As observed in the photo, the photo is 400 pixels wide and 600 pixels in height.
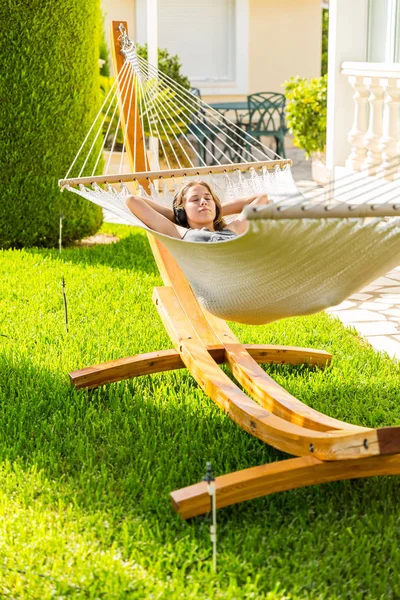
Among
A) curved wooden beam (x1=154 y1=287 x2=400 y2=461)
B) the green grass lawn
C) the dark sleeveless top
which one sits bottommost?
the green grass lawn

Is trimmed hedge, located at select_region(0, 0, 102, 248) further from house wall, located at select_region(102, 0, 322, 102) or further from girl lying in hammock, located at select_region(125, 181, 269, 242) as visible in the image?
house wall, located at select_region(102, 0, 322, 102)

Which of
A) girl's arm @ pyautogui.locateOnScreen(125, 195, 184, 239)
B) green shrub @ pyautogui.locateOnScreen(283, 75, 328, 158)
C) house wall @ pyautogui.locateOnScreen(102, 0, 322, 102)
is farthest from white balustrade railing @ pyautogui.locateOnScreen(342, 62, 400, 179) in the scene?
house wall @ pyautogui.locateOnScreen(102, 0, 322, 102)

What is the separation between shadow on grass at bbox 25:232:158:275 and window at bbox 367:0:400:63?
2.50 m

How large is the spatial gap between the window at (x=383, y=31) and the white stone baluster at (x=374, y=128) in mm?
270

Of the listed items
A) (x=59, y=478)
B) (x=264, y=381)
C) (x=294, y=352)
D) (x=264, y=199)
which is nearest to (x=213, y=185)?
(x=264, y=199)

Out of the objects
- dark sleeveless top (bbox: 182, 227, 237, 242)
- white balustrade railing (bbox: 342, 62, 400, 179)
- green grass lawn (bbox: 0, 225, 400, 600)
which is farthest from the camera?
white balustrade railing (bbox: 342, 62, 400, 179)

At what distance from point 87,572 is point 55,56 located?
432 centimetres

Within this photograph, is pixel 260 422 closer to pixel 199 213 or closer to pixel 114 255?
pixel 199 213

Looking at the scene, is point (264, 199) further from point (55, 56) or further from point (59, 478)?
point (55, 56)

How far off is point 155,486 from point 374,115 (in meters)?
5.04

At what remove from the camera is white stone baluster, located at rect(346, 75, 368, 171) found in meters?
7.13

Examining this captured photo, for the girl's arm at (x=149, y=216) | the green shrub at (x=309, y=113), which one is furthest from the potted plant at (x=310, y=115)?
the girl's arm at (x=149, y=216)

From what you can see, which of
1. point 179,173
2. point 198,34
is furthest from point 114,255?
point 198,34

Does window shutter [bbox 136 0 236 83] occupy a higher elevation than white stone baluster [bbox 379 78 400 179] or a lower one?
higher
